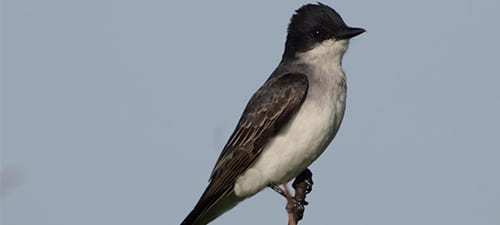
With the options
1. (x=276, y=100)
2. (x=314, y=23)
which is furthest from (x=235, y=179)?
(x=314, y=23)

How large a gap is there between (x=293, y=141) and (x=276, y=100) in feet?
1.25

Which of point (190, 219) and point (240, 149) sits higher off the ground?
point (240, 149)

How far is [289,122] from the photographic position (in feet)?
26.0

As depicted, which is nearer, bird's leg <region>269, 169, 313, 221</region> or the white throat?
bird's leg <region>269, 169, 313, 221</region>

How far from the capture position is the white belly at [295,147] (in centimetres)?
779

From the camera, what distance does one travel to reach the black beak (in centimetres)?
823

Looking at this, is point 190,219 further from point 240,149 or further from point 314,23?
point 314,23

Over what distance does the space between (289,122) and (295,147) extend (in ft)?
0.71

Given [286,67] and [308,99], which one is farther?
[286,67]

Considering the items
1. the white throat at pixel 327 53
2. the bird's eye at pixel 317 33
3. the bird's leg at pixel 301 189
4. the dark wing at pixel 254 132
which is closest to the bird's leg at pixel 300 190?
the bird's leg at pixel 301 189

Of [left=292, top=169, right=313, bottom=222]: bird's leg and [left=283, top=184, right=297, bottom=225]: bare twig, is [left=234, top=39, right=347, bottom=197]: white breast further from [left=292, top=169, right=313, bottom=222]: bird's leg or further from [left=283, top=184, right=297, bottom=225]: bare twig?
[left=283, top=184, right=297, bottom=225]: bare twig

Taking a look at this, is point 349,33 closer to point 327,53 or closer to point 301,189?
point 327,53

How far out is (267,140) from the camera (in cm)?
803

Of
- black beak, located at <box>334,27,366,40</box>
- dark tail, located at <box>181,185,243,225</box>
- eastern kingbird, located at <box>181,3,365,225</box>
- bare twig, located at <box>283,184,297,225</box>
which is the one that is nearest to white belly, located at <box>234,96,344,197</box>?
eastern kingbird, located at <box>181,3,365,225</box>
